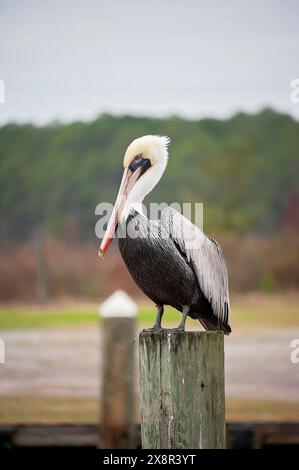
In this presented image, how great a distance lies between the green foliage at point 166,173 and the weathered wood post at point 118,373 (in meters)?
8.49

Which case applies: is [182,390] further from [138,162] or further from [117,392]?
[117,392]

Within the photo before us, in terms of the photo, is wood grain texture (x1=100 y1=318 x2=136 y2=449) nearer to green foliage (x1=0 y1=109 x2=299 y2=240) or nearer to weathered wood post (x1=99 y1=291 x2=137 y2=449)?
weathered wood post (x1=99 y1=291 x2=137 y2=449)

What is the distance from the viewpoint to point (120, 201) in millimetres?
3213

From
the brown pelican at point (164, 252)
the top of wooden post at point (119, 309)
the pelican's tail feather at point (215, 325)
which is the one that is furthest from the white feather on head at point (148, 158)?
the top of wooden post at point (119, 309)

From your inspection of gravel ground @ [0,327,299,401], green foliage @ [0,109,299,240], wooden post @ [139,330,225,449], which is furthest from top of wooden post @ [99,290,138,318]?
green foliage @ [0,109,299,240]

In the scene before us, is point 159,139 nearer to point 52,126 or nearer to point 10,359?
point 10,359

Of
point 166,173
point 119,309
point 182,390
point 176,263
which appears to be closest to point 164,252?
point 176,263

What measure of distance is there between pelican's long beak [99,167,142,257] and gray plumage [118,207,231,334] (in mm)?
34

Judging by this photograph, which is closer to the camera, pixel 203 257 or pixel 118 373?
pixel 203 257

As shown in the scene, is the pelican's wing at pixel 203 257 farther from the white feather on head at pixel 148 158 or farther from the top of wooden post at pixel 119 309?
the top of wooden post at pixel 119 309

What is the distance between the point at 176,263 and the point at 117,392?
1753 mm

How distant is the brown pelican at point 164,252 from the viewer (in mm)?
3068

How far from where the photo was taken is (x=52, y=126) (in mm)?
15820

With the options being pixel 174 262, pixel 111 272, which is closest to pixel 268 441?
pixel 174 262
